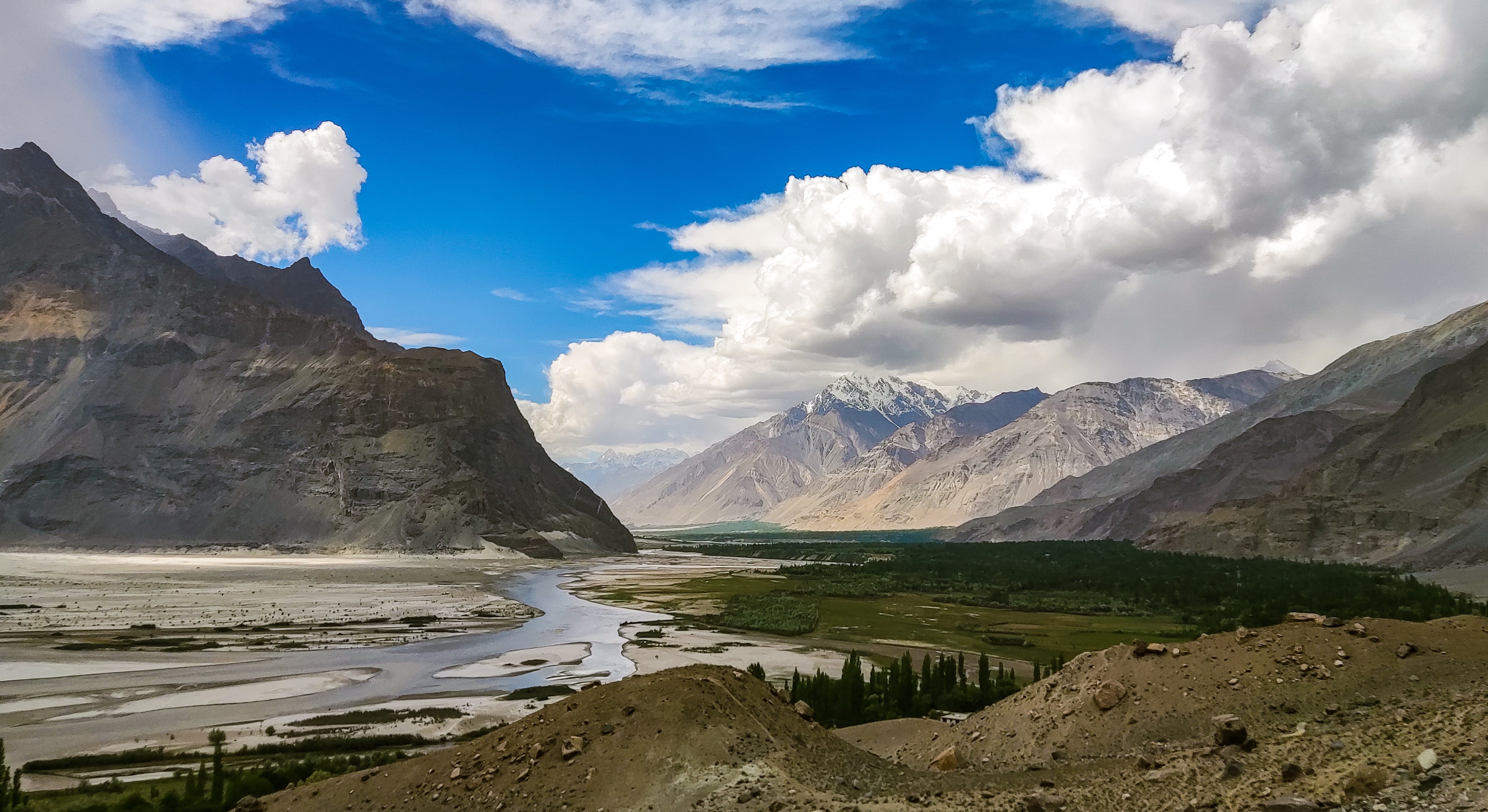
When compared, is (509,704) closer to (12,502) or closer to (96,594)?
(96,594)

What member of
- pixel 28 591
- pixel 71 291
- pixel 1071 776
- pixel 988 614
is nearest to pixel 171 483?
pixel 71 291

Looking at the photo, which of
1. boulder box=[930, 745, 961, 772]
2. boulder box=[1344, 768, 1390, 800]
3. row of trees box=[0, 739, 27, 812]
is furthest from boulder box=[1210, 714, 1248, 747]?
row of trees box=[0, 739, 27, 812]

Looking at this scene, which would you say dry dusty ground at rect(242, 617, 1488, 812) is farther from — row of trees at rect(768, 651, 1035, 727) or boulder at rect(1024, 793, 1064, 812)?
row of trees at rect(768, 651, 1035, 727)

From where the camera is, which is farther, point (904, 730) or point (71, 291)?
point (71, 291)

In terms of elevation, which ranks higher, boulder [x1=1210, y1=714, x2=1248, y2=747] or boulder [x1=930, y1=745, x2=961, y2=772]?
boulder [x1=1210, y1=714, x2=1248, y2=747]

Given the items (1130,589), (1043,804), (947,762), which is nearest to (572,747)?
(1043,804)

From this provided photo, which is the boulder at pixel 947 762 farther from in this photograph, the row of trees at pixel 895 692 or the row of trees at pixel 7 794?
the row of trees at pixel 7 794
